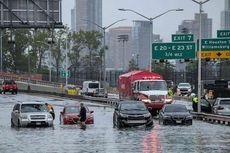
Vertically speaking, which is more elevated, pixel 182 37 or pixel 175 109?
pixel 182 37

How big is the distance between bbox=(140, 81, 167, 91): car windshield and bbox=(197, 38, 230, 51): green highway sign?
11.0 m

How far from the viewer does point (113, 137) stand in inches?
1220

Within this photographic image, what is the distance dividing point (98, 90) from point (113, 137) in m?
61.7

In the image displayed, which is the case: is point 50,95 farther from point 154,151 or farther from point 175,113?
point 154,151

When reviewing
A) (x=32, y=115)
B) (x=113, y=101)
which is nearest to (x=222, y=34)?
(x=113, y=101)

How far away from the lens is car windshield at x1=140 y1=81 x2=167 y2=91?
50969mm

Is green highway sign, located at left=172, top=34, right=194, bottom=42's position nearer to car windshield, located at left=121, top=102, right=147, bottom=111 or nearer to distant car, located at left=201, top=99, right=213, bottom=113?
distant car, located at left=201, top=99, right=213, bottom=113

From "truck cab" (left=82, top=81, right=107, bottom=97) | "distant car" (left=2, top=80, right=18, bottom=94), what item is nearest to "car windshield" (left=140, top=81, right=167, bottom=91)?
"truck cab" (left=82, top=81, right=107, bottom=97)

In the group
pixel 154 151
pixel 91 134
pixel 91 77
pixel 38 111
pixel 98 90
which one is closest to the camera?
pixel 154 151

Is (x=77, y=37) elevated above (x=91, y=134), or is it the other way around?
(x=77, y=37)

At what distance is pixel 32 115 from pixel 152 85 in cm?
1438

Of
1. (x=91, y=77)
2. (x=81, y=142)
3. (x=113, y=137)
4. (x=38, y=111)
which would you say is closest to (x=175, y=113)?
(x=38, y=111)

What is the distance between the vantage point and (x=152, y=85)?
51.1 metres

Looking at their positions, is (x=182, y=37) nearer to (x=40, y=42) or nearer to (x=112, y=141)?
(x=112, y=141)
